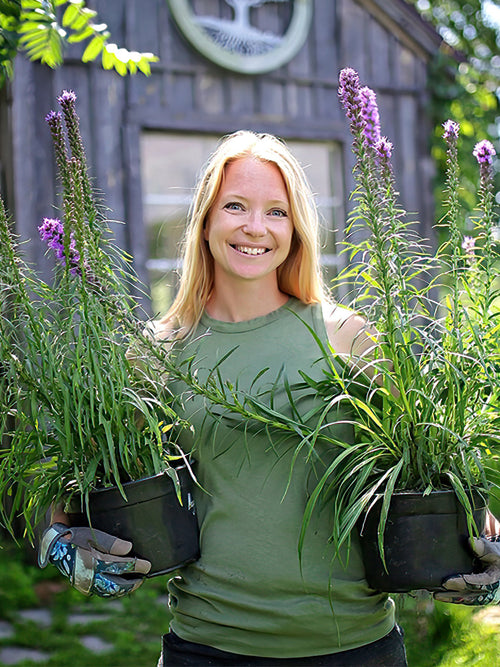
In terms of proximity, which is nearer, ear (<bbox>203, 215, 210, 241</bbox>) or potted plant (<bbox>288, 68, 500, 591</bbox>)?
potted plant (<bbox>288, 68, 500, 591</bbox>)

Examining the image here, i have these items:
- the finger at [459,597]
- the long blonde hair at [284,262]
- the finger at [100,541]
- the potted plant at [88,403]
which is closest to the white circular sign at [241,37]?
the long blonde hair at [284,262]

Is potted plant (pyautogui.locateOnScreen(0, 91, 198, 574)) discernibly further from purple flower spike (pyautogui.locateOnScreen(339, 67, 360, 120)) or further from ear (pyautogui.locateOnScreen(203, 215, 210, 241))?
purple flower spike (pyautogui.locateOnScreen(339, 67, 360, 120))

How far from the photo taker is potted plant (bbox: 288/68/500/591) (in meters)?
1.57

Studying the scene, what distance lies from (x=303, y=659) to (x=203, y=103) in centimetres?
386

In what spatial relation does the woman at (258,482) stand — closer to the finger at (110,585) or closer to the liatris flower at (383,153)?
the finger at (110,585)

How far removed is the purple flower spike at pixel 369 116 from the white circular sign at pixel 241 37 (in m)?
3.58

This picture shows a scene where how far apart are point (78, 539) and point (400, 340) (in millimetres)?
774

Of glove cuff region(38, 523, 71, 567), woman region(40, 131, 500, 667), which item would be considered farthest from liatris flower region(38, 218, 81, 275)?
glove cuff region(38, 523, 71, 567)

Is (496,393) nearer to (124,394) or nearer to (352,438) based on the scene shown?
(352,438)

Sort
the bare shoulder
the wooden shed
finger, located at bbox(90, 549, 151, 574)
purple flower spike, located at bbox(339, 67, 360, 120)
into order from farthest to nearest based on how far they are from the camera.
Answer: the wooden shed < the bare shoulder < finger, located at bbox(90, 549, 151, 574) < purple flower spike, located at bbox(339, 67, 360, 120)

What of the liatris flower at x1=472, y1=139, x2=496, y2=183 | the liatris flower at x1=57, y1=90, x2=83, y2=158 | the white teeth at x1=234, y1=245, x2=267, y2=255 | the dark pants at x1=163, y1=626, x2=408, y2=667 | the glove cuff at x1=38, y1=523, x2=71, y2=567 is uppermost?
the liatris flower at x1=57, y1=90, x2=83, y2=158

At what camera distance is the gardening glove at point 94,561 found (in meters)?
1.57

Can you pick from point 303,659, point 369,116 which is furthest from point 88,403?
point 369,116

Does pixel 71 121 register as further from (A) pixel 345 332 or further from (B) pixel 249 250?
(A) pixel 345 332
